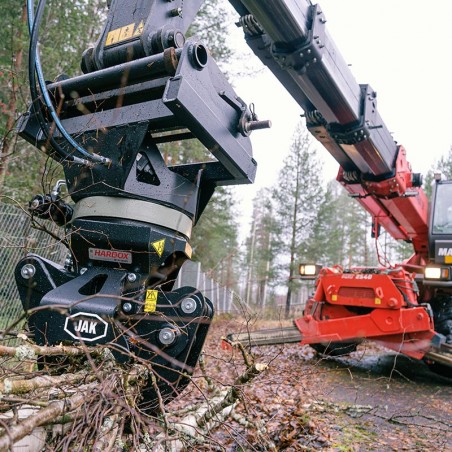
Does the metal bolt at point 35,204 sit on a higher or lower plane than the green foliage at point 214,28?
lower

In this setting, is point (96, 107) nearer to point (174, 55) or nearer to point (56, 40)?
point (174, 55)

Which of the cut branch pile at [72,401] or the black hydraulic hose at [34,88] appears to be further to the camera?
the black hydraulic hose at [34,88]

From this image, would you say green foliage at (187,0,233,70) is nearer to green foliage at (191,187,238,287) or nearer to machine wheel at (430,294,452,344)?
green foliage at (191,187,238,287)

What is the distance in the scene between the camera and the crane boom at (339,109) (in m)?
3.70

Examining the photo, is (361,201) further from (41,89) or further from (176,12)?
(41,89)

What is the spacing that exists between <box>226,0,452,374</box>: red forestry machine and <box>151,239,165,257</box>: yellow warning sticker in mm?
1877

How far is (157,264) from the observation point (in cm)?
251

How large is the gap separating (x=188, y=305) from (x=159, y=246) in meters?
0.37

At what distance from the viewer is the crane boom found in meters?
3.70

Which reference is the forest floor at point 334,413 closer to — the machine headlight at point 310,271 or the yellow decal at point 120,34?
the machine headlight at point 310,271

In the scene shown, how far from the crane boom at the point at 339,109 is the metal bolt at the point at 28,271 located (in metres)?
2.31

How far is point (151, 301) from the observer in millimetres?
2439

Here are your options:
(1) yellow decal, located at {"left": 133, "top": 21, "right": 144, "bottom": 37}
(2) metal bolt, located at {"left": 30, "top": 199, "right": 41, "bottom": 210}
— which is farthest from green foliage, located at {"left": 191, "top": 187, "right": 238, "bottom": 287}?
(1) yellow decal, located at {"left": 133, "top": 21, "right": 144, "bottom": 37}

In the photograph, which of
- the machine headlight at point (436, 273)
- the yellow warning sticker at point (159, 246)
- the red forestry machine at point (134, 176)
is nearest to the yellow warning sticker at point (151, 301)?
the red forestry machine at point (134, 176)
